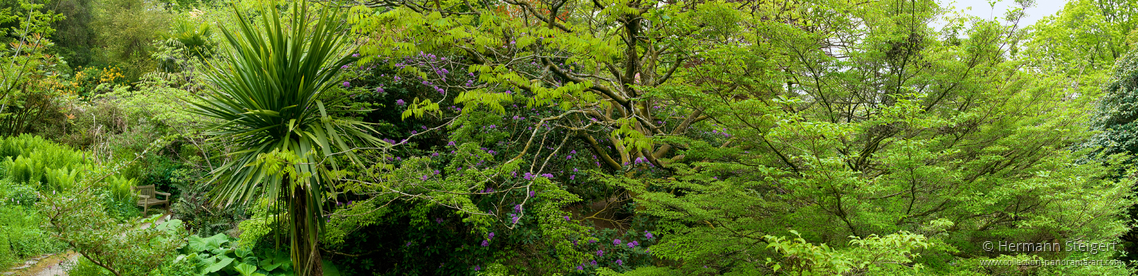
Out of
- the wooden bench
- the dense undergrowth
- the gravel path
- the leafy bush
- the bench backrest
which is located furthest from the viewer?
the bench backrest

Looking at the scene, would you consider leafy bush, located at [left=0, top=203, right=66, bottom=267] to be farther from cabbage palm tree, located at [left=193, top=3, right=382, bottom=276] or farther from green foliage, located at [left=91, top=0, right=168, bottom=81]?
green foliage, located at [left=91, top=0, right=168, bottom=81]

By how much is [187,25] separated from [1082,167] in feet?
43.7

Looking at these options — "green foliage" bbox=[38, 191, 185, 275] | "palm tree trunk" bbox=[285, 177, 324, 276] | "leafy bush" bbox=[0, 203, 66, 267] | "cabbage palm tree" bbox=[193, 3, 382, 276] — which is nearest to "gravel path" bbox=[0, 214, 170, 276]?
"leafy bush" bbox=[0, 203, 66, 267]

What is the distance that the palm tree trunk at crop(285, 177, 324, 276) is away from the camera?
12.8 ft

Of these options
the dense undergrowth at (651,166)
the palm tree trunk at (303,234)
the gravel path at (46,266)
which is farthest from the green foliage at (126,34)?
the palm tree trunk at (303,234)

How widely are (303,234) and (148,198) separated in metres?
4.00

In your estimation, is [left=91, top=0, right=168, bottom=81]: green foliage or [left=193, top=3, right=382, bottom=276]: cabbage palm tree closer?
[left=193, top=3, right=382, bottom=276]: cabbage palm tree

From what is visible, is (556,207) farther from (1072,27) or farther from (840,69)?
(1072,27)

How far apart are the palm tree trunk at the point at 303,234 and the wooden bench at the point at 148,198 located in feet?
11.8

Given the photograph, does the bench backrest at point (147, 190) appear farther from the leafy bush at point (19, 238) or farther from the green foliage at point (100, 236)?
the green foliage at point (100, 236)

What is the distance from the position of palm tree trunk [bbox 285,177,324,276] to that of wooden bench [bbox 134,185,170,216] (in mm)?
3586

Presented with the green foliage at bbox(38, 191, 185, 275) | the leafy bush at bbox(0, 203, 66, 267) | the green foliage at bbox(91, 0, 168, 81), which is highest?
the green foliage at bbox(91, 0, 168, 81)

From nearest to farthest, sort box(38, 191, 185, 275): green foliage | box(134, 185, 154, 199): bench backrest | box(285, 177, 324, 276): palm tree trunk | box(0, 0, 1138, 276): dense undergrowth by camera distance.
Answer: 1. box(38, 191, 185, 275): green foliage
2. box(0, 0, 1138, 276): dense undergrowth
3. box(285, 177, 324, 276): palm tree trunk
4. box(134, 185, 154, 199): bench backrest

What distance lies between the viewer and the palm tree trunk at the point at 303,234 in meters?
3.91
